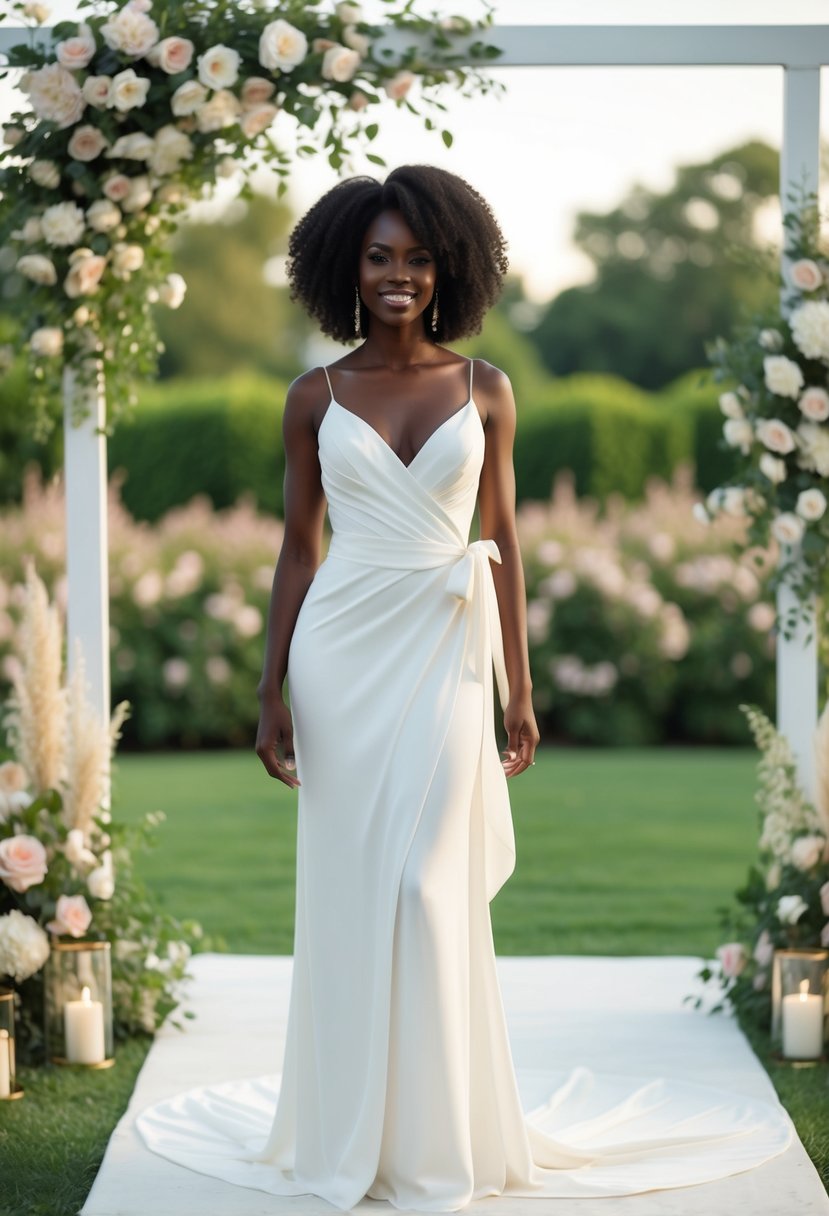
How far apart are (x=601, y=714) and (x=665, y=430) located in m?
4.37

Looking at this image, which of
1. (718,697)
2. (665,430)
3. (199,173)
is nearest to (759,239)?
(665,430)

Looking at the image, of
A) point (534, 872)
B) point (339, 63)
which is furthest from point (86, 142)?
point (534, 872)

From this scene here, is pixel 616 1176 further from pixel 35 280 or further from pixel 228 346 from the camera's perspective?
pixel 228 346

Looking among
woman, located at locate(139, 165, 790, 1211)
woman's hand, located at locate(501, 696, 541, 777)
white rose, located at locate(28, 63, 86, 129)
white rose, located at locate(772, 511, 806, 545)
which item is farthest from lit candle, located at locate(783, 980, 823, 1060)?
white rose, located at locate(28, 63, 86, 129)

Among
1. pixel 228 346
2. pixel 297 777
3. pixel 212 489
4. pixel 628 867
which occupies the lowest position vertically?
pixel 628 867

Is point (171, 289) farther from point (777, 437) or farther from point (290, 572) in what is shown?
point (777, 437)

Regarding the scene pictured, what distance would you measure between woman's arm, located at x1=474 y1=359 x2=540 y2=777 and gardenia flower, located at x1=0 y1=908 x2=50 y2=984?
5.07 ft

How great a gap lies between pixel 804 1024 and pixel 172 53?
122 inches

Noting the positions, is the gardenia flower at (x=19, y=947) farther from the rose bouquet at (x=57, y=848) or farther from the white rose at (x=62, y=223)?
the white rose at (x=62, y=223)

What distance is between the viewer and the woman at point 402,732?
3.37 meters

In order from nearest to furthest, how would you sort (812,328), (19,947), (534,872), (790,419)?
(19,947) → (812,328) → (790,419) → (534,872)

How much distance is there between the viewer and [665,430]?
15.1 m

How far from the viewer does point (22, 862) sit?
4.50 meters

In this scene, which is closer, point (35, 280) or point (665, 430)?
point (35, 280)
